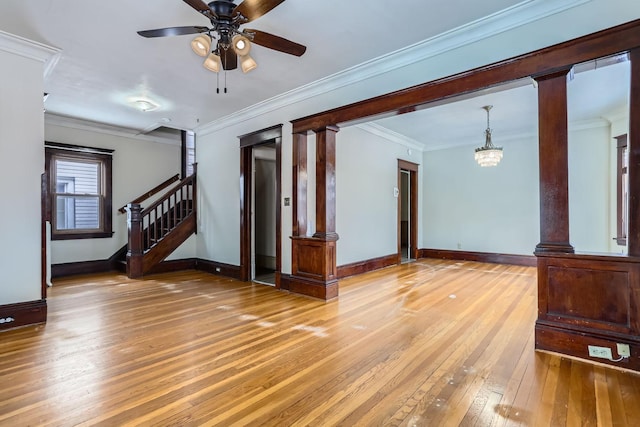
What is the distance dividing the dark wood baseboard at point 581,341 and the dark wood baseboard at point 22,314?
15.5 ft

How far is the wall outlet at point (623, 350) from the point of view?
2.28m

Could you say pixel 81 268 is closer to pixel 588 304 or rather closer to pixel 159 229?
pixel 159 229

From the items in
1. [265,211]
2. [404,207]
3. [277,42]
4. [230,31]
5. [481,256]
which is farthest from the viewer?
[404,207]

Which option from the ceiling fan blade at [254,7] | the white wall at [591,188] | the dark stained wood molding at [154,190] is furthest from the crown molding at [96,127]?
the white wall at [591,188]

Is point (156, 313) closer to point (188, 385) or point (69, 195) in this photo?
point (188, 385)

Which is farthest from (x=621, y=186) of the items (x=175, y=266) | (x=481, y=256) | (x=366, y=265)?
(x=175, y=266)

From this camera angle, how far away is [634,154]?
230cm

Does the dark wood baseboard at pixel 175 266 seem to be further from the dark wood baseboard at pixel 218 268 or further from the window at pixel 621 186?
the window at pixel 621 186

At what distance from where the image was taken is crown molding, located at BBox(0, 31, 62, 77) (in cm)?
313

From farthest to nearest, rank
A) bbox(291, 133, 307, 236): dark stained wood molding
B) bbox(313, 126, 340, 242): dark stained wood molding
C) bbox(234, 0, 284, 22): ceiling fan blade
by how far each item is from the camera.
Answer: bbox(291, 133, 307, 236): dark stained wood molding
bbox(313, 126, 340, 242): dark stained wood molding
bbox(234, 0, 284, 22): ceiling fan blade

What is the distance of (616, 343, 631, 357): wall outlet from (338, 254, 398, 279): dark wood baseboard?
12.2ft

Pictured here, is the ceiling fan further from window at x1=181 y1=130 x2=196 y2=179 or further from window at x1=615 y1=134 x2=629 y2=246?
window at x1=615 y1=134 x2=629 y2=246

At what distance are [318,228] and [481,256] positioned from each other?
477 centimetres

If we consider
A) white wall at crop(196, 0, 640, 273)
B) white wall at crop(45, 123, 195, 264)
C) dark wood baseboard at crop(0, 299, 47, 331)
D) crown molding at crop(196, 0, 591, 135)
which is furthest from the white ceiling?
dark wood baseboard at crop(0, 299, 47, 331)
